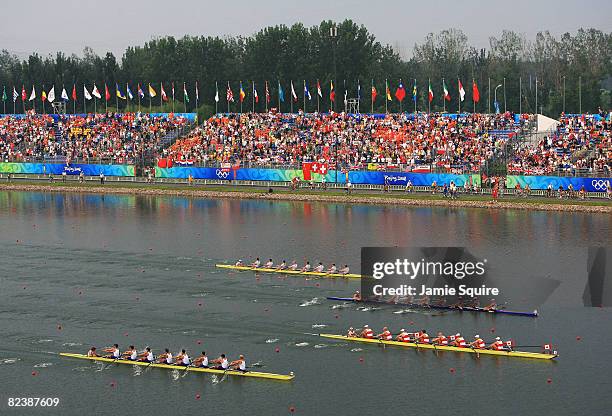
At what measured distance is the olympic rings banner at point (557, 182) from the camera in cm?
10500

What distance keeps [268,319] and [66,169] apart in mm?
86456

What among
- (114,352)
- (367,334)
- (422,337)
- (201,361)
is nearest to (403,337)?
(422,337)

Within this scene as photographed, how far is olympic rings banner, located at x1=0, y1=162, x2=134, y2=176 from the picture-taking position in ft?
452

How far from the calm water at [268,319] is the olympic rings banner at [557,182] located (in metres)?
6.31

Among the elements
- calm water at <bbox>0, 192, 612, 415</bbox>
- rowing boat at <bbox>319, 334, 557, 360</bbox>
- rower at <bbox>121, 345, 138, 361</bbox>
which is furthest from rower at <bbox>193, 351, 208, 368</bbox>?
rowing boat at <bbox>319, 334, 557, 360</bbox>

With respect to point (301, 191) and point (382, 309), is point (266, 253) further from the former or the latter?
point (301, 191)

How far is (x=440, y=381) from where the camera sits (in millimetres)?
50812

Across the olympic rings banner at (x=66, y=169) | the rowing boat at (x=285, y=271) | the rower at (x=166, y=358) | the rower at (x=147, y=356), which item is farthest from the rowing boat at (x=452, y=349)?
the olympic rings banner at (x=66, y=169)

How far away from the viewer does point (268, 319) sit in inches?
2445

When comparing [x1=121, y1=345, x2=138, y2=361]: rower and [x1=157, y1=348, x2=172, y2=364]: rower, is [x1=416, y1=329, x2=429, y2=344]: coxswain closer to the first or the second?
[x1=157, y1=348, x2=172, y2=364]: rower

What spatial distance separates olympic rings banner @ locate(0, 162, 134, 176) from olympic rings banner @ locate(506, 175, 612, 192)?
2193 inches

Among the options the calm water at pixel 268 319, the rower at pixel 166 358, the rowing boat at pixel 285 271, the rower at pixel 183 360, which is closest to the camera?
the calm water at pixel 268 319

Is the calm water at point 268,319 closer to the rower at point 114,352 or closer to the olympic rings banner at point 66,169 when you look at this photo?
the rower at point 114,352

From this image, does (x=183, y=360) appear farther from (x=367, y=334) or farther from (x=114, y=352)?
(x=367, y=334)
